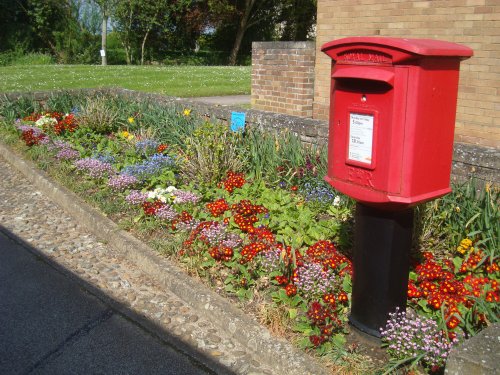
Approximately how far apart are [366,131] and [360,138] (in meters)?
0.06

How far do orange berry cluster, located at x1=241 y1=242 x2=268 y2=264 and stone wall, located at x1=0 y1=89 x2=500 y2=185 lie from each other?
1844 mm

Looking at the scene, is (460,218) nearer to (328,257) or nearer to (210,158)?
(328,257)

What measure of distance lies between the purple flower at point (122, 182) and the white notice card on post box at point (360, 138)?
11.1 feet

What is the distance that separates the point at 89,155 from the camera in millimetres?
7520

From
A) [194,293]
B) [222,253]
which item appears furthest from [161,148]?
[194,293]

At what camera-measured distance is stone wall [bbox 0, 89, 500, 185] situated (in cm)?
464

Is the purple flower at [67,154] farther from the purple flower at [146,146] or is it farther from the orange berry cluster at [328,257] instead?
the orange berry cluster at [328,257]

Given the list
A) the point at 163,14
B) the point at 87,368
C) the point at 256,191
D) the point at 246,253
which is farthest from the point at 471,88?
the point at 163,14

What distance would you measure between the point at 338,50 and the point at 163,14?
87.4 feet

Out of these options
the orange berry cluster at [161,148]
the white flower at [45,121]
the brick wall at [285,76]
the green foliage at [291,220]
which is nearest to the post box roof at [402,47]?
the green foliage at [291,220]

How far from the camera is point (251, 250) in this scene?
4164 millimetres

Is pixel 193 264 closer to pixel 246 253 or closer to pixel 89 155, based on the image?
pixel 246 253

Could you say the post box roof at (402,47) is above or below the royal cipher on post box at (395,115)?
above

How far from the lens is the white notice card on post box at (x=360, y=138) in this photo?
10.00ft
